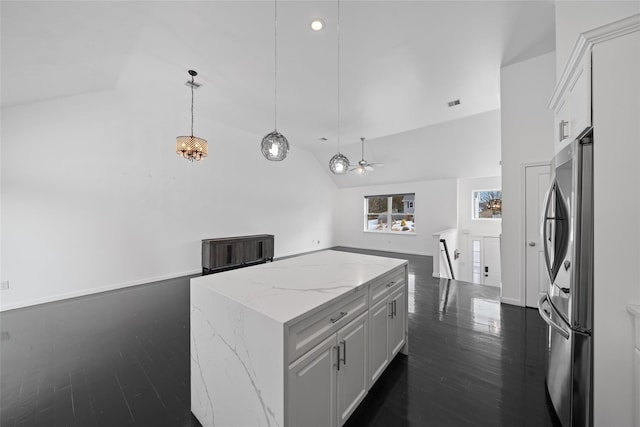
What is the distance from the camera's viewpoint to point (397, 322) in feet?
6.58

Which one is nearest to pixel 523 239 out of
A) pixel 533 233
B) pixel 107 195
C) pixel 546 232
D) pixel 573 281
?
pixel 533 233

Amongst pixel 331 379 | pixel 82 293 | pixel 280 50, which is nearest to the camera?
pixel 331 379

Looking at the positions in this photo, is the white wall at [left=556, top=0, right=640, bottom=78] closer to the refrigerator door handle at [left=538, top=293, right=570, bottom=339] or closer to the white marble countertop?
the refrigerator door handle at [left=538, top=293, right=570, bottom=339]

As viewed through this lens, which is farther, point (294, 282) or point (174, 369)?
point (174, 369)

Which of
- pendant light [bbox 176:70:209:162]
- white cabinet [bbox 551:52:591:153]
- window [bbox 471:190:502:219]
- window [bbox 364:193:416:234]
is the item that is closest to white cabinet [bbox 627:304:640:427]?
white cabinet [bbox 551:52:591:153]

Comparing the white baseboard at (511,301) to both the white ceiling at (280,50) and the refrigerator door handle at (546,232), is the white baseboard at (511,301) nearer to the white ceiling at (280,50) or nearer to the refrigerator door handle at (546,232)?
the refrigerator door handle at (546,232)

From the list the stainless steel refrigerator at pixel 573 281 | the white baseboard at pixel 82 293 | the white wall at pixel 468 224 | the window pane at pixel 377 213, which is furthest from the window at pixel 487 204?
the white baseboard at pixel 82 293

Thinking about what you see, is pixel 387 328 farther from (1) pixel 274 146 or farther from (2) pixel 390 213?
(2) pixel 390 213

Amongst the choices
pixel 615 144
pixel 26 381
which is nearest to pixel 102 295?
pixel 26 381

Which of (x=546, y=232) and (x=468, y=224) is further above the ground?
(x=546, y=232)

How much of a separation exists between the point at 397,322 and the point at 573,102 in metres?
1.89

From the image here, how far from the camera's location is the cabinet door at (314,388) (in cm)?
102

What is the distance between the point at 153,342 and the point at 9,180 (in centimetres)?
320

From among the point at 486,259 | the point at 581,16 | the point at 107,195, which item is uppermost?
the point at 581,16
